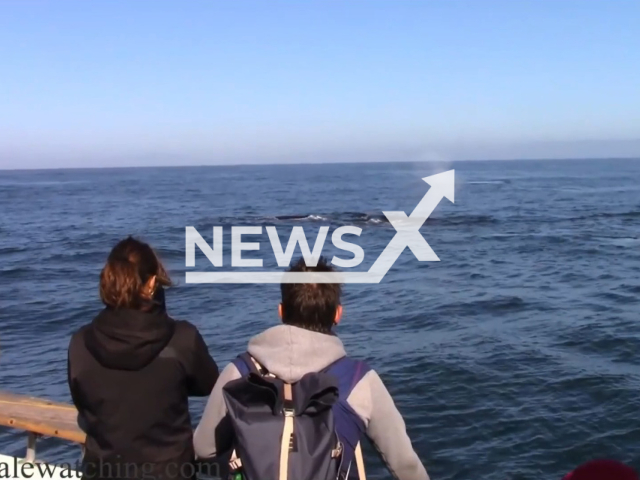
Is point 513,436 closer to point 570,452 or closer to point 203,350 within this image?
point 570,452

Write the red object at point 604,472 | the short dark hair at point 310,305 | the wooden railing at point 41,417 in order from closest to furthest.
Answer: the red object at point 604,472, the short dark hair at point 310,305, the wooden railing at point 41,417

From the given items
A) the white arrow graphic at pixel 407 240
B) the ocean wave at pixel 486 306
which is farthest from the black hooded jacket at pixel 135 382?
the ocean wave at pixel 486 306

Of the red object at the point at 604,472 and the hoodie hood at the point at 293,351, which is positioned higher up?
the hoodie hood at the point at 293,351

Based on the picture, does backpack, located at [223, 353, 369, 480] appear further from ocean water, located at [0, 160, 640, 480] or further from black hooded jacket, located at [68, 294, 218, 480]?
ocean water, located at [0, 160, 640, 480]

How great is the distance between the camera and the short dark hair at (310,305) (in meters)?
2.95

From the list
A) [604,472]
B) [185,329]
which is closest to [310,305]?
[185,329]

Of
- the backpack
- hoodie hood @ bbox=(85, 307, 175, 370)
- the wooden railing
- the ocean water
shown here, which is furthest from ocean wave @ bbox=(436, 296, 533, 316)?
the backpack

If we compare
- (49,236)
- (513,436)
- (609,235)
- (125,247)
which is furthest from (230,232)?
(125,247)

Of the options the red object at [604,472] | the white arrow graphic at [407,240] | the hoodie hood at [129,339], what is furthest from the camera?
the white arrow graphic at [407,240]

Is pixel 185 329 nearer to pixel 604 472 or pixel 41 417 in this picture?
pixel 41 417

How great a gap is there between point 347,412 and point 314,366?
0.71ft

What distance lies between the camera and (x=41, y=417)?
3.68 metres

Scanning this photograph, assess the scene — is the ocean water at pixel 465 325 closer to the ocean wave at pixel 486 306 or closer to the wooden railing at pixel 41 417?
the ocean wave at pixel 486 306

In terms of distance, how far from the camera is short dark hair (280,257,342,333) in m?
2.95
